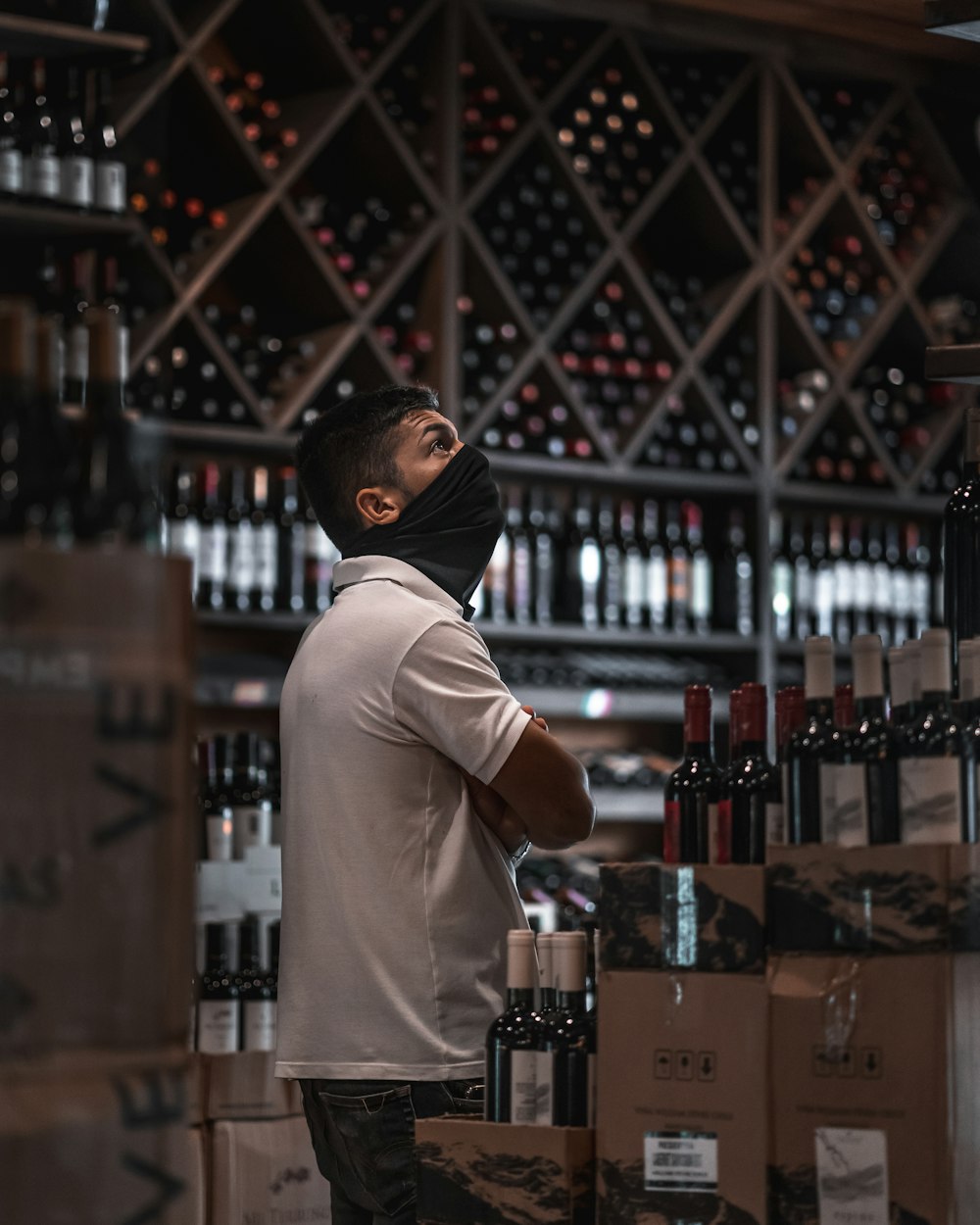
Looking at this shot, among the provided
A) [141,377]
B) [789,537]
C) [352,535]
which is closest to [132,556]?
[352,535]

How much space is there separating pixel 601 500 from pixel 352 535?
2722mm

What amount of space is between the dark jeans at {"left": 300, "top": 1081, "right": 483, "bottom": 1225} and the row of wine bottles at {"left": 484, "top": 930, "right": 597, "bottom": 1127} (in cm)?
16

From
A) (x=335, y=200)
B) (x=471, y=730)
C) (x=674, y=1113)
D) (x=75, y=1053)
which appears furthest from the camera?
(x=335, y=200)

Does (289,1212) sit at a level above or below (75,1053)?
below

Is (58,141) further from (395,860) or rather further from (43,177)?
(395,860)

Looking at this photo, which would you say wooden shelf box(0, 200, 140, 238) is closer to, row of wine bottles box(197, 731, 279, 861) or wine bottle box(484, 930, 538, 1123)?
row of wine bottles box(197, 731, 279, 861)

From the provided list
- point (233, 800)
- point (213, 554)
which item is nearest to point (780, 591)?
point (213, 554)

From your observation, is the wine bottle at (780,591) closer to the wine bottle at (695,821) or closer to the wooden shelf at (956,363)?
the wooden shelf at (956,363)

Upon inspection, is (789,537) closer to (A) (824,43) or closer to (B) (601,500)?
(B) (601,500)

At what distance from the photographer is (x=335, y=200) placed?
473 cm

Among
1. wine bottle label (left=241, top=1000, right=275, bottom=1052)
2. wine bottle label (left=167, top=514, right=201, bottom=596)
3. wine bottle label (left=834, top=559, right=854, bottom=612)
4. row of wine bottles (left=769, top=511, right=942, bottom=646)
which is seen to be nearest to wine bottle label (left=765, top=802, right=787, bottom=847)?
wine bottle label (left=241, top=1000, right=275, bottom=1052)

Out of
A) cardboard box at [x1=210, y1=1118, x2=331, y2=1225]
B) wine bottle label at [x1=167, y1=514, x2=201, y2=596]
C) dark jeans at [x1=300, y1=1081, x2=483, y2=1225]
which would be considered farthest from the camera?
wine bottle label at [x1=167, y1=514, x2=201, y2=596]

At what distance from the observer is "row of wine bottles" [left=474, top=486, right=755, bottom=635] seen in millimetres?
4664

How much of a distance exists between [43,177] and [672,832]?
93.2 inches
